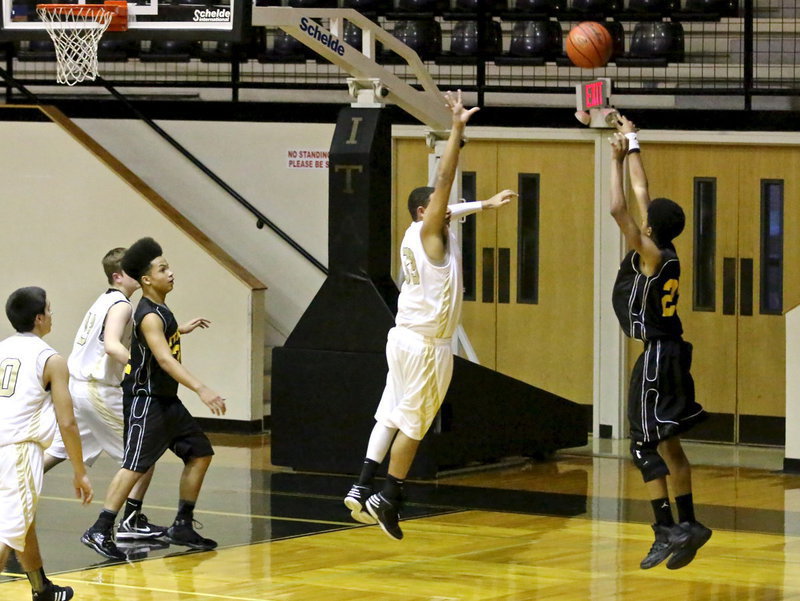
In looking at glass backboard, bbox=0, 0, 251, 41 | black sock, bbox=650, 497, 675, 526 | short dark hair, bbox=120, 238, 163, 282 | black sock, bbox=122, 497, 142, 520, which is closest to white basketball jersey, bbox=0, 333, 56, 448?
short dark hair, bbox=120, 238, 163, 282

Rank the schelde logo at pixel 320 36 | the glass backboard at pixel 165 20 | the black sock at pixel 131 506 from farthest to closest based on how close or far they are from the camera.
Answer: the schelde logo at pixel 320 36, the glass backboard at pixel 165 20, the black sock at pixel 131 506

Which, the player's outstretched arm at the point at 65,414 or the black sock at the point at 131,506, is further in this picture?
the black sock at the point at 131,506

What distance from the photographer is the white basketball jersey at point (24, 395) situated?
6.40 metres

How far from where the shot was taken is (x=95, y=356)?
8.93 m

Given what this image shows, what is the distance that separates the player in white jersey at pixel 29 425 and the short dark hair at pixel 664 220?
286cm

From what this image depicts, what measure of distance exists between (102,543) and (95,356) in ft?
4.65

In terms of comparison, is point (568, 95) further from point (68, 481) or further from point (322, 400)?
point (68, 481)

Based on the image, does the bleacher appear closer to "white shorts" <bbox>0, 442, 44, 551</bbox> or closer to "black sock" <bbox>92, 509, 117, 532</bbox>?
"black sock" <bbox>92, 509, 117, 532</bbox>

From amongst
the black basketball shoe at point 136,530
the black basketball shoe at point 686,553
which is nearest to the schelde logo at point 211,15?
the black basketball shoe at point 136,530

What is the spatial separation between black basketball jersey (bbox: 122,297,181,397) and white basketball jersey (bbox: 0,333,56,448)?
5.36 ft

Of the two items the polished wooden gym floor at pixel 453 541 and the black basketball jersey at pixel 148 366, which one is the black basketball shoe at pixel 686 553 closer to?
the polished wooden gym floor at pixel 453 541

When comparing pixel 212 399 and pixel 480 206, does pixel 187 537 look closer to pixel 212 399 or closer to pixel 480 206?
pixel 212 399

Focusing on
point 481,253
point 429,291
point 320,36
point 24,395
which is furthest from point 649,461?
point 481,253

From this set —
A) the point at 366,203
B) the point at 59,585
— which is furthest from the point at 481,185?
the point at 59,585
